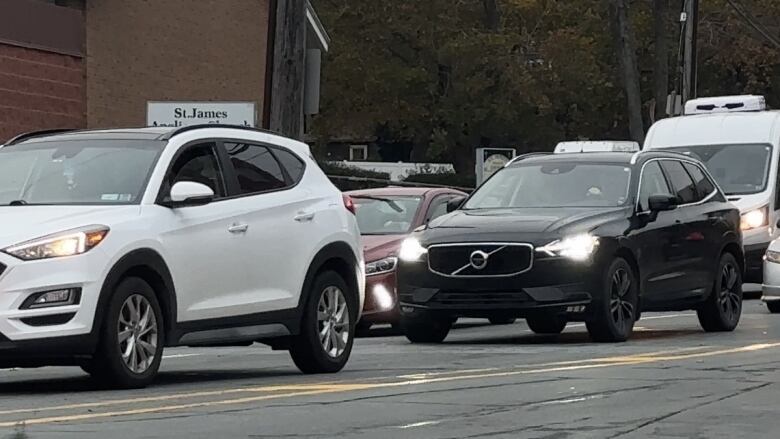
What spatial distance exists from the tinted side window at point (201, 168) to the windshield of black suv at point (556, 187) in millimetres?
4680

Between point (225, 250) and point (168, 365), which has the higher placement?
point (225, 250)

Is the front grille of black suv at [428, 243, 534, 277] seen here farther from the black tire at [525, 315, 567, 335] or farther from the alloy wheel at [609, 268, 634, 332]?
the black tire at [525, 315, 567, 335]

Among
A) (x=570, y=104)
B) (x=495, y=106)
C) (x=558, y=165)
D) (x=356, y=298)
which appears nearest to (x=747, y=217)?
(x=558, y=165)

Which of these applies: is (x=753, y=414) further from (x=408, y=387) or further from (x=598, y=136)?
(x=598, y=136)

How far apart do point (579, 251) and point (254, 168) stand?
3.63 meters

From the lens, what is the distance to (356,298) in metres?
12.4

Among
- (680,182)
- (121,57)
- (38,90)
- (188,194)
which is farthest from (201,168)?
(121,57)

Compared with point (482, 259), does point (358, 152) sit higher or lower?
lower

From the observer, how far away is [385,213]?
17.9m

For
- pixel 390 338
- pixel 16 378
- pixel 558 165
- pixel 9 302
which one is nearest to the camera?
pixel 9 302

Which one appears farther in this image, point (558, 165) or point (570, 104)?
point (570, 104)

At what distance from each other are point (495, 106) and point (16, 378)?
4043 centimetres

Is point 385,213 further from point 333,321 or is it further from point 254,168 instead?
point 254,168

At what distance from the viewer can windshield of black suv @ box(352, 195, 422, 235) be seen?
57.8 ft
